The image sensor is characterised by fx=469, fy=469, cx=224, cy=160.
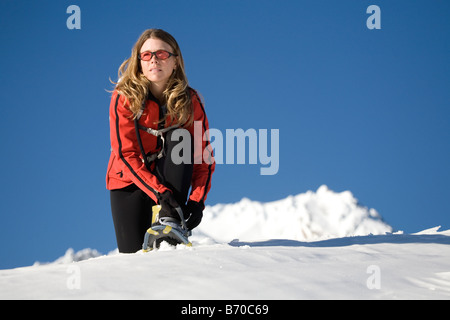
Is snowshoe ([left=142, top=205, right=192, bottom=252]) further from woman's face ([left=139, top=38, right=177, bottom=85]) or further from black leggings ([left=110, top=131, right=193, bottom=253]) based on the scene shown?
woman's face ([left=139, top=38, right=177, bottom=85])

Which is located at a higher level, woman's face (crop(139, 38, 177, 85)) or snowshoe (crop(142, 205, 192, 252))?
woman's face (crop(139, 38, 177, 85))

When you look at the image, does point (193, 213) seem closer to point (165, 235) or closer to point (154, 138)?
point (165, 235)

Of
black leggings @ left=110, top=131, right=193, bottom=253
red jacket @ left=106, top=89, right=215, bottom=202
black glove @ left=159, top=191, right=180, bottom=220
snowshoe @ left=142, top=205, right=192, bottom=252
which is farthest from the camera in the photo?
black leggings @ left=110, top=131, right=193, bottom=253

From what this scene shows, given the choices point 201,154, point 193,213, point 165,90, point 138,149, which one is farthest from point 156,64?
point 193,213

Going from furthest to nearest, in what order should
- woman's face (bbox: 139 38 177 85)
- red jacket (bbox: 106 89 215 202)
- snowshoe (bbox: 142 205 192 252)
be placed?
woman's face (bbox: 139 38 177 85) → red jacket (bbox: 106 89 215 202) → snowshoe (bbox: 142 205 192 252)

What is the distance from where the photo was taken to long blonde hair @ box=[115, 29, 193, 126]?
4.30 metres

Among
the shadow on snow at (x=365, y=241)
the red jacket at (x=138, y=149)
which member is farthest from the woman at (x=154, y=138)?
the shadow on snow at (x=365, y=241)

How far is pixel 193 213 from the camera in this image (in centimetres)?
427

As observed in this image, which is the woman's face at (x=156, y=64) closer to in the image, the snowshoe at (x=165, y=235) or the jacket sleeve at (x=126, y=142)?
the jacket sleeve at (x=126, y=142)

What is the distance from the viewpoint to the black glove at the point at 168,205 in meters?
4.03

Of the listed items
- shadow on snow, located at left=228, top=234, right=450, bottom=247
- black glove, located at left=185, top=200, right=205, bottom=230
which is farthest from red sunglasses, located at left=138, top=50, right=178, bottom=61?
shadow on snow, located at left=228, top=234, right=450, bottom=247

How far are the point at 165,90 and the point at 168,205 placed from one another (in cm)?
112
